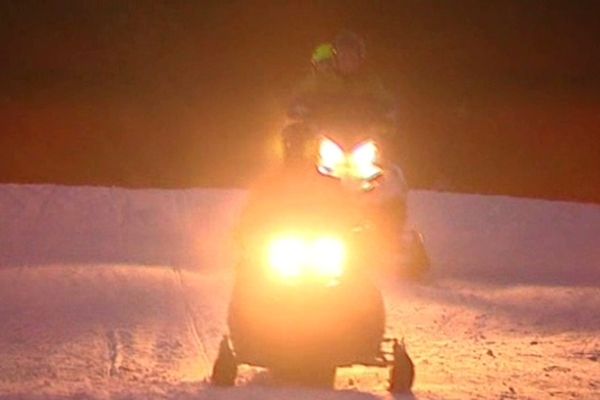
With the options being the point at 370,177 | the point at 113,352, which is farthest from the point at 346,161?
the point at 113,352

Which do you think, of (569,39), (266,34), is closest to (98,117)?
(266,34)

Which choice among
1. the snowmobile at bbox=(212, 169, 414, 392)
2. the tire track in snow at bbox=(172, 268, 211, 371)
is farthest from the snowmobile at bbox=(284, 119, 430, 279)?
the tire track in snow at bbox=(172, 268, 211, 371)

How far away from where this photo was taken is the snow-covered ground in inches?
402

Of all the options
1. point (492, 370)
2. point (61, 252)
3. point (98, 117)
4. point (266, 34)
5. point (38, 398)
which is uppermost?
point (266, 34)

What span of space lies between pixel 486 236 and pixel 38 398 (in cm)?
871

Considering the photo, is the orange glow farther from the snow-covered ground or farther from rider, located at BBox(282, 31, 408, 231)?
rider, located at BBox(282, 31, 408, 231)

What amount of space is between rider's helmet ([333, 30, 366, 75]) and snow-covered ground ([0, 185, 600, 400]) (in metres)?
1.74

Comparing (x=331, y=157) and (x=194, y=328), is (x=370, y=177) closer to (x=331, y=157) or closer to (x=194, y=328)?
(x=331, y=157)

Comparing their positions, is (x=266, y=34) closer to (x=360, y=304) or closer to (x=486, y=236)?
(x=486, y=236)

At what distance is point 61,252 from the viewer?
15.8m

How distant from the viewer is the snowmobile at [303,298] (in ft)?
32.4

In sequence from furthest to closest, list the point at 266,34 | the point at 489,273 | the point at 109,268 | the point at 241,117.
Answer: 1. the point at 266,34
2. the point at 241,117
3. the point at 489,273
4. the point at 109,268

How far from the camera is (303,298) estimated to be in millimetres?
9906

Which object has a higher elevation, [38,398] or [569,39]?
[569,39]
